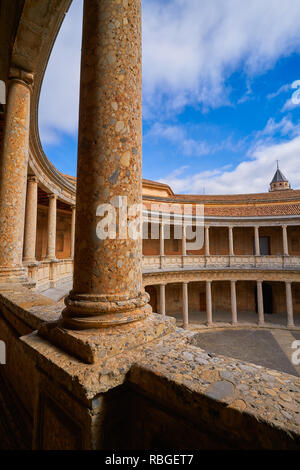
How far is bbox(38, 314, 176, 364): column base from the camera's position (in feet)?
5.50

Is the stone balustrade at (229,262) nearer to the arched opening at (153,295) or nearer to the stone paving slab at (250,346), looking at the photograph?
the arched opening at (153,295)

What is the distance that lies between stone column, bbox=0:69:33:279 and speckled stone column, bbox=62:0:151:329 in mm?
4500

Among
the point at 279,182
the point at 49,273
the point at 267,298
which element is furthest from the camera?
the point at 279,182

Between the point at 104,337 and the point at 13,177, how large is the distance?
547 centimetres

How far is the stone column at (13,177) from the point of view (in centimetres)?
573

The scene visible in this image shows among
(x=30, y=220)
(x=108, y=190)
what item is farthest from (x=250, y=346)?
(x=108, y=190)

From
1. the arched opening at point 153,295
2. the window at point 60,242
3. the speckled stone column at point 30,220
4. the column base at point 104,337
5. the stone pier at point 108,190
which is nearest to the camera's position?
the column base at point 104,337

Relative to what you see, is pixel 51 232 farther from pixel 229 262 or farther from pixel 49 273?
pixel 229 262

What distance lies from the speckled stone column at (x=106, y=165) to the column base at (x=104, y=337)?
→ 6 centimetres

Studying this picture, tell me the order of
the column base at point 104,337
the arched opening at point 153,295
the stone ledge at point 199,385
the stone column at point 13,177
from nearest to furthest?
1. the stone ledge at point 199,385
2. the column base at point 104,337
3. the stone column at point 13,177
4. the arched opening at point 153,295

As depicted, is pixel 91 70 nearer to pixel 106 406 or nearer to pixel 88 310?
pixel 88 310

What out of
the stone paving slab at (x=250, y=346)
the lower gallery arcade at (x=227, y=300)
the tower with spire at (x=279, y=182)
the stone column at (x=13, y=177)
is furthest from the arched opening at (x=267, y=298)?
the tower with spire at (x=279, y=182)

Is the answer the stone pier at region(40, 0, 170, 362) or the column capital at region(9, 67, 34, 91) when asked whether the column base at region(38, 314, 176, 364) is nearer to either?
the stone pier at region(40, 0, 170, 362)

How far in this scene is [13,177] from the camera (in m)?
5.85
